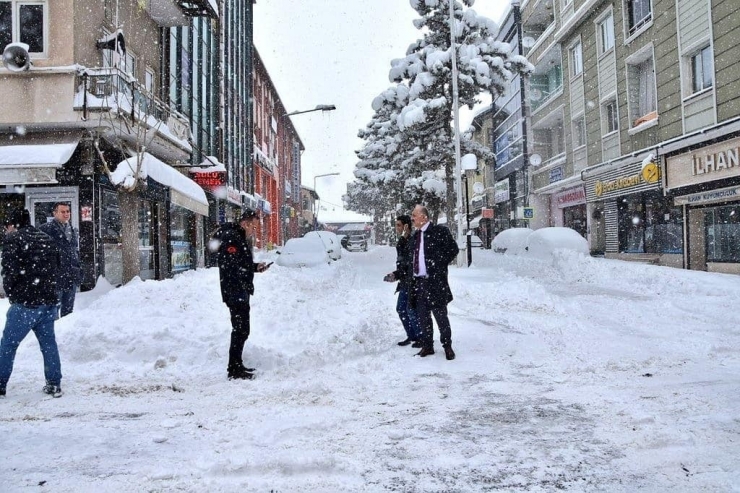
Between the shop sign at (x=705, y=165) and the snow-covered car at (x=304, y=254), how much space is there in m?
11.9

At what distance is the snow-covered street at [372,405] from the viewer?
285cm

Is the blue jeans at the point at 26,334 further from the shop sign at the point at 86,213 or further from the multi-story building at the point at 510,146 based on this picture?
the multi-story building at the point at 510,146

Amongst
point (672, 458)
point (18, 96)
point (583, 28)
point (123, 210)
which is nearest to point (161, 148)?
point (123, 210)

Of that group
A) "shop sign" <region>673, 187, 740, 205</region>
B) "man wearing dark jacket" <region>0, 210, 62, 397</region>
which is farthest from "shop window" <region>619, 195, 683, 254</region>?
"man wearing dark jacket" <region>0, 210, 62, 397</region>

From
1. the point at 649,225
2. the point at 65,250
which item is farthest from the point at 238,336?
the point at 649,225

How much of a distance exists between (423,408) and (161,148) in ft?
47.3

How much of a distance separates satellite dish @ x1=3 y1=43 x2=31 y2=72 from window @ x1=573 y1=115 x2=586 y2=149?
21.9 metres

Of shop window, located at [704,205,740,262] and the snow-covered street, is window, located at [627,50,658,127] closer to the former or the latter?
shop window, located at [704,205,740,262]

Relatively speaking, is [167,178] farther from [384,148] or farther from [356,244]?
[356,244]

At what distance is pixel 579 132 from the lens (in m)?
25.0

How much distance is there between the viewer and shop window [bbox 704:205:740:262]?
13914mm

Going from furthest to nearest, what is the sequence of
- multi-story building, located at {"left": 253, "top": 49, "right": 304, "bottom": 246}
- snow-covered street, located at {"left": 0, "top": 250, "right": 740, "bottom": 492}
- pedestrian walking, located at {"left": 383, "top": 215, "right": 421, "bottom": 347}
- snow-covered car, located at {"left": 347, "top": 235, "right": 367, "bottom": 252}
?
1. snow-covered car, located at {"left": 347, "top": 235, "right": 367, "bottom": 252}
2. multi-story building, located at {"left": 253, "top": 49, "right": 304, "bottom": 246}
3. pedestrian walking, located at {"left": 383, "top": 215, "right": 421, "bottom": 347}
4. snow-covered street, located at {"left": 0, "top": 250, "right": 740, "bottom": 492}

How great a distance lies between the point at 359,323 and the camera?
731 cm

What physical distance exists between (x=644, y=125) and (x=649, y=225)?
143 inches
